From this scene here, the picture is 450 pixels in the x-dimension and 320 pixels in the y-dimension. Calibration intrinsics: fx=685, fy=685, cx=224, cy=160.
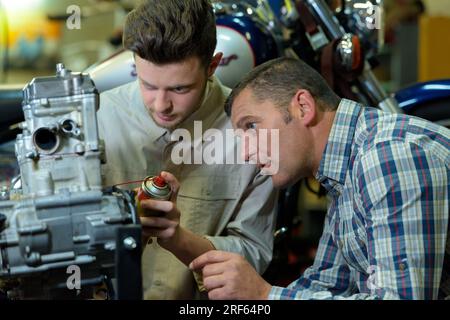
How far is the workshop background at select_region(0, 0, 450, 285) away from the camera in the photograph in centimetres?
170

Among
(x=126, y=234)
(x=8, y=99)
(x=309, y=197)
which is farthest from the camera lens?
(x=309, y=197)

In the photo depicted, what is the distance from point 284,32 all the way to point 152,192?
82 centimetres

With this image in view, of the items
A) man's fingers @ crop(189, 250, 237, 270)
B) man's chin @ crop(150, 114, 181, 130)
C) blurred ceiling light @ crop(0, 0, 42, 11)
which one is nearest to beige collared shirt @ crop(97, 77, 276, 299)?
man's chin @ crop(150, 114, 181, 130)

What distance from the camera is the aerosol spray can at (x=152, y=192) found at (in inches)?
40.6

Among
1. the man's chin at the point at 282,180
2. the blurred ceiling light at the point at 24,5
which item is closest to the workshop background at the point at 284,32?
the blurred ceiling light at the point at 24,5

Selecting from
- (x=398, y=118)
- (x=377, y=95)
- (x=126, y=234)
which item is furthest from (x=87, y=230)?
(x=377, y=95)

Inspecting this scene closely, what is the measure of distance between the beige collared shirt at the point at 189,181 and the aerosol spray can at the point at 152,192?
336mm

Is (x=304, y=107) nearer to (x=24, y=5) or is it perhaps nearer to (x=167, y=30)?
(x=167, y=30)

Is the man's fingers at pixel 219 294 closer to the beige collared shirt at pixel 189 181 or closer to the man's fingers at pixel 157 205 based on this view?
the man's fingers at pixel 157 205

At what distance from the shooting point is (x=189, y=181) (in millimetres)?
1406

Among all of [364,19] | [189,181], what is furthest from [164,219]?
[364,19]
